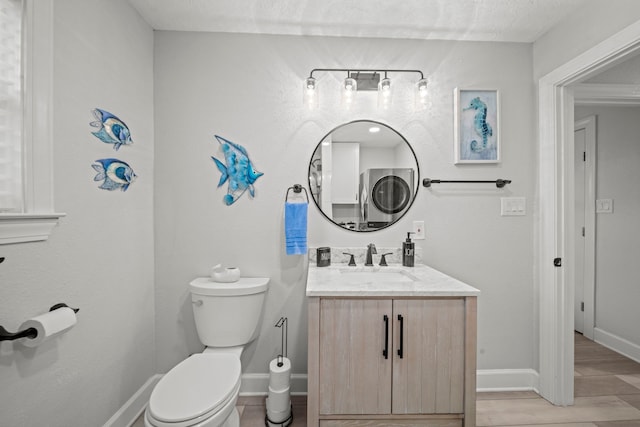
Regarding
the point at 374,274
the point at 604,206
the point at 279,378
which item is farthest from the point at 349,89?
the point at 604,206

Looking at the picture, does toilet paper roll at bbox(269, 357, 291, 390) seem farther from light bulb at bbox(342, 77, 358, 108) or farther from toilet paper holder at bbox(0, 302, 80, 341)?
light bulb at bbox(342, 77, 358, 108)

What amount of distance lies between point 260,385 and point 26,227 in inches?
60.2

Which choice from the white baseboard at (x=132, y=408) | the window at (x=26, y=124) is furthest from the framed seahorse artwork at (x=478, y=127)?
the white baseboard at (x=132, y=408)

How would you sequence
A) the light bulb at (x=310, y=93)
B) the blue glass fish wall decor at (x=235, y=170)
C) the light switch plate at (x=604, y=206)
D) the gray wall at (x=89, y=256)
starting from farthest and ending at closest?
1. the light switch plate at (x=604, y=206)
2. the blue glass fish wall decor at (x=235, y=170)
3. the light bulb at (x=310, y=93)
4. the gray wall at (x=89, y=256)

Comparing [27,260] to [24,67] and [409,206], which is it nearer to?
[24,67]

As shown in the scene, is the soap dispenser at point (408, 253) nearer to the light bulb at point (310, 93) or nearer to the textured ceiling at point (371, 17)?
the light bulb at point (310, 93)

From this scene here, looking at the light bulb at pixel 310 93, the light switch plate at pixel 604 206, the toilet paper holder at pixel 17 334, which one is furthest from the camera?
the light switch plate at pixel 604 206

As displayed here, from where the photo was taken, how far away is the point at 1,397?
97 centimetres

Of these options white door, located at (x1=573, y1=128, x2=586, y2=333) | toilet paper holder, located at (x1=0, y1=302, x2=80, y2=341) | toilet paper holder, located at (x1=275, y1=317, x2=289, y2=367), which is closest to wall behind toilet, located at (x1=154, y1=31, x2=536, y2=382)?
toilet paper holder, located at (x1=275, y1=317, x2=289, y2=367)

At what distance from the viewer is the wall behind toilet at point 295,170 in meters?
1.89

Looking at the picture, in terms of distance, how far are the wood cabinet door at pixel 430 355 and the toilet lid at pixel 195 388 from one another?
2.53ft

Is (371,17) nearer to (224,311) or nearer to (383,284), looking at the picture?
(383,284)

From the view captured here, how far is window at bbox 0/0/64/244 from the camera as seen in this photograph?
979mm

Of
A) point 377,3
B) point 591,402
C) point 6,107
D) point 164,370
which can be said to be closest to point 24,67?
point 6,107
